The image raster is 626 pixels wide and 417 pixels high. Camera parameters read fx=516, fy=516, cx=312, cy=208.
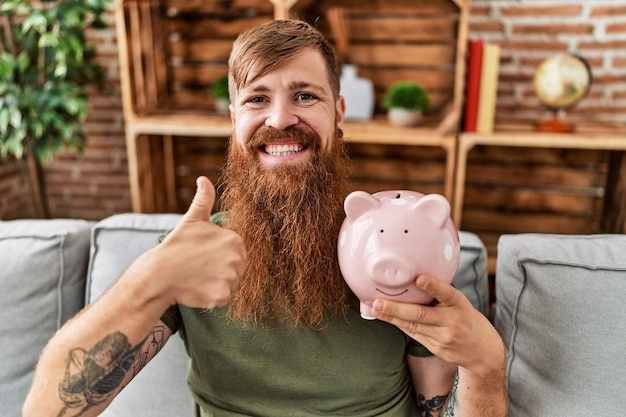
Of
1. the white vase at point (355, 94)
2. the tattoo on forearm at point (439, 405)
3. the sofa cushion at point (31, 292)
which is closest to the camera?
the tattoo on forearm at point (439, 405)

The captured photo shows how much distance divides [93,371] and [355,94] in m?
1.37

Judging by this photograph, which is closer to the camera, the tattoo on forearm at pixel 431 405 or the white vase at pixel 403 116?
the tattoo on forearm at pixel 431 405

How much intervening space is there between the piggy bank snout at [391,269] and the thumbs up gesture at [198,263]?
8.2 inches

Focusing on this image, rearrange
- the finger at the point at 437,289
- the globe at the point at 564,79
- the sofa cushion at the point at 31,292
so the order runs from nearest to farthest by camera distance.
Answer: the finger at the point at 437,289 < the sofa cushion at the point at 31,292 < the globe at the point at 564,79

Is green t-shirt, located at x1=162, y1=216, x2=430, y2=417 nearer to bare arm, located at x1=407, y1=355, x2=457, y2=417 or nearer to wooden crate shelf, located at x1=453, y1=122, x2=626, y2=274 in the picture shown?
bare arm, located at x1=407, y1=355, x2=457, y2=417

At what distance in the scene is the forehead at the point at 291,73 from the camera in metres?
1.00

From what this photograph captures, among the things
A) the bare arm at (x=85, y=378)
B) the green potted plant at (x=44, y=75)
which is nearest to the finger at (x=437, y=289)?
the bare arm at (x=85, y=378)

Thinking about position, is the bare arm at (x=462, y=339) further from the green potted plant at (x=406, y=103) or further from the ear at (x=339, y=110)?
the green potted plant at (x=406, y=103)

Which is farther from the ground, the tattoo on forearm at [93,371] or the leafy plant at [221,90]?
the leafy plant at [221,90]

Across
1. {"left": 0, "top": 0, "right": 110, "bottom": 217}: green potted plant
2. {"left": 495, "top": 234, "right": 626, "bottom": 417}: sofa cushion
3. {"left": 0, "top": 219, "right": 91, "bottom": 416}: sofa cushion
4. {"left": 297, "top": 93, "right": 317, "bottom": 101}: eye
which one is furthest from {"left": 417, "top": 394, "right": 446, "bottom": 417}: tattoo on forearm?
{"left": 0, "top": 0, "right": 110, "bottom": 217}: green potted plant

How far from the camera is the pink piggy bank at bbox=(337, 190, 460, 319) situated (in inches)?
29.1

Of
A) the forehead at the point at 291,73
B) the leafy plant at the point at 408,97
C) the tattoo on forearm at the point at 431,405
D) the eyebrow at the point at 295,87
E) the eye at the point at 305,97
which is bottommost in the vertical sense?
the tattoo on forearm at the point at 431,405

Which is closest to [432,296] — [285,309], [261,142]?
[285,309]

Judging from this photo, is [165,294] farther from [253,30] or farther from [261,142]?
[253,30]
